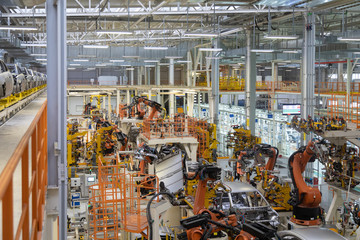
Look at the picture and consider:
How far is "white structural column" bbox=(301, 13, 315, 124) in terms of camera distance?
1789 centimetres

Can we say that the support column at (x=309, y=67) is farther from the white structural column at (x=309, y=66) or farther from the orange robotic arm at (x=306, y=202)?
the orange robotic arm at (x=306, y=202)

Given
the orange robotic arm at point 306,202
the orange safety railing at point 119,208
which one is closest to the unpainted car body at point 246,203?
the orange robotic arm at point 306,202

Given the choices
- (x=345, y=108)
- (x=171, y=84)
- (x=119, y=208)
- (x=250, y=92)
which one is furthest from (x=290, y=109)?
(x=119, y=208)

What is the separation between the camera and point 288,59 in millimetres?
29344

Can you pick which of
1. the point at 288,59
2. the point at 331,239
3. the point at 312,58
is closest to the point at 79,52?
the point at 288,59

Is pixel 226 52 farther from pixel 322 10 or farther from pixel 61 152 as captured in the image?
pixel 61 152

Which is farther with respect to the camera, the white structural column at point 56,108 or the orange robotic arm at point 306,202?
the orange robotic arm at point 306,202

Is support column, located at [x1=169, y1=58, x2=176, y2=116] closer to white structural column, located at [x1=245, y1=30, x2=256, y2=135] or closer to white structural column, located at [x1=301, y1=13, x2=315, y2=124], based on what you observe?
white structural column, located at [x1=245, y1=30, x2=256, y2=135]

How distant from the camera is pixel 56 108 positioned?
4.90m

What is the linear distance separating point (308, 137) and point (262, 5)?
6.51m

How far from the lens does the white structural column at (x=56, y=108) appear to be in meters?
4.77

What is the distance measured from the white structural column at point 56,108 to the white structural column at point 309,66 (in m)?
14.6

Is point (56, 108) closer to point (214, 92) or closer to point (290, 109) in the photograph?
point (290, 109)

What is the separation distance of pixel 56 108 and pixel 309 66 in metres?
14.9
